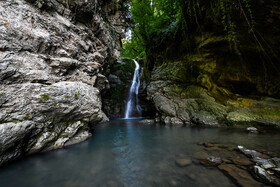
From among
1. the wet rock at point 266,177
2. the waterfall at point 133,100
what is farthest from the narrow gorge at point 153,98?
the waterfall at point 133,100

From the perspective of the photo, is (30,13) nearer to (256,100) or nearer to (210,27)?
(210,27)

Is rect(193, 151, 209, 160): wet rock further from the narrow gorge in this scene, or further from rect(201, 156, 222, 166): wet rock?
rect(201, 156, 222, 166): wet rock

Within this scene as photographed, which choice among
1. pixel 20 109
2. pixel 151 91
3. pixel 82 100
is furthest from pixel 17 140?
pixel 151 91

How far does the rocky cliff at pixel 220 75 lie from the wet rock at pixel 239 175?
523 centimetres

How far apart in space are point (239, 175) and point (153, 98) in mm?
7761

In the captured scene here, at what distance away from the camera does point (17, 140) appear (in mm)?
2676

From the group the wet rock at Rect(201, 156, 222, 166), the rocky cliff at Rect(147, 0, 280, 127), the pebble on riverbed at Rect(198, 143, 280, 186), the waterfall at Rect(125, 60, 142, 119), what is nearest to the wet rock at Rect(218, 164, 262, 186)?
the pebble on riverbed at Rect(198, 143, 280, 186)

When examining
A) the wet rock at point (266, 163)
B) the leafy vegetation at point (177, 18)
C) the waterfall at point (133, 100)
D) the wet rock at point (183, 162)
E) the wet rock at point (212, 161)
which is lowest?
the wet rock at point (183, 162)

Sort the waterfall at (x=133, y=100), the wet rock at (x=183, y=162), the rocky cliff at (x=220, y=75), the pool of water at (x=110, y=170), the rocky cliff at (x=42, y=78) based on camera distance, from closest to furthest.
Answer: the pool of water at (x=110, y=170) → the wet rock at (x=183, y=162) → the rocky cliff at (x=42, y=78) → the rocky cliff at (x=220, y=75) → the waterfall at (x=133, y=100)

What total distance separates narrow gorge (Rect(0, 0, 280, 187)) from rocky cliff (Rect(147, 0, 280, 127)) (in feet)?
0.19

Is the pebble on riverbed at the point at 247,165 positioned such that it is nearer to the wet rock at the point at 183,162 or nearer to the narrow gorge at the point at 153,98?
the narrow gorge at the point at 153,98

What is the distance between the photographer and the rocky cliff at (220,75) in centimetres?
604

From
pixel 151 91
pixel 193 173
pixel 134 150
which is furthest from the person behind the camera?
pixel 151 91

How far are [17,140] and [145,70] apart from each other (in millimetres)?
12436
